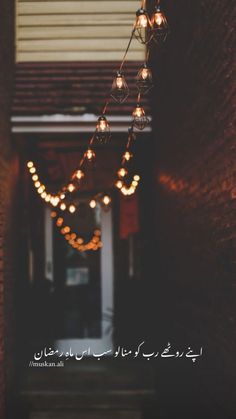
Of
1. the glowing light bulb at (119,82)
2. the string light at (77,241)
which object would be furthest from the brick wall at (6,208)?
the glowing light bulb at (119,82)

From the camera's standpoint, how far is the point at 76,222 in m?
11.6

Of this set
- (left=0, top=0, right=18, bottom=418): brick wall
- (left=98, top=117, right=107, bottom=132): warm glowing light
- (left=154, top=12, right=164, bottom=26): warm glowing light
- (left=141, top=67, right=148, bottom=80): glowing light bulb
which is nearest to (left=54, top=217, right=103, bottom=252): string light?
(left=0, top=0, right=18, bottom=418): brick wall

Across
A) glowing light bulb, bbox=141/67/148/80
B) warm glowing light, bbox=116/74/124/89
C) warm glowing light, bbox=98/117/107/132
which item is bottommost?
warm glowing light, bbox=98/117/107/132

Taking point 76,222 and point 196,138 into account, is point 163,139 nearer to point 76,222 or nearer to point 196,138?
point 196,138

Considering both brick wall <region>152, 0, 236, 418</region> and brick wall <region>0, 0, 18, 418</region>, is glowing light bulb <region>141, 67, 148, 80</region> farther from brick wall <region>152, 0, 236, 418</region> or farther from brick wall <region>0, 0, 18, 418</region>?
brick wall <region>0, 0, 18, 418</region>

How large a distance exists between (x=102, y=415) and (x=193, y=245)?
3074 mm

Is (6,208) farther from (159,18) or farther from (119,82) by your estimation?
(159,18)

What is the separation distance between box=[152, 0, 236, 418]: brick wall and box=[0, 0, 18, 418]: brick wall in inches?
75.8

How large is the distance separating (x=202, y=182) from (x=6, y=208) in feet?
9.37

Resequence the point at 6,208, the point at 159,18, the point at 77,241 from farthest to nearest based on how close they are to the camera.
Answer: the point at 77,241 < the point at 6,208 < the point at 159,18

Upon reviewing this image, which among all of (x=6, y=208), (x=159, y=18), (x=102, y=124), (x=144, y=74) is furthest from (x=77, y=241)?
(x=159, y=18)

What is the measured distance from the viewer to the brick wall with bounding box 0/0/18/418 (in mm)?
6519

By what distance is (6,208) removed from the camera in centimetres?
711

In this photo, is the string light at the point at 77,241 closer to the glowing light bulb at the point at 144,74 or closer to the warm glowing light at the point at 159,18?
the glowing light bulb at the point at 144,74
